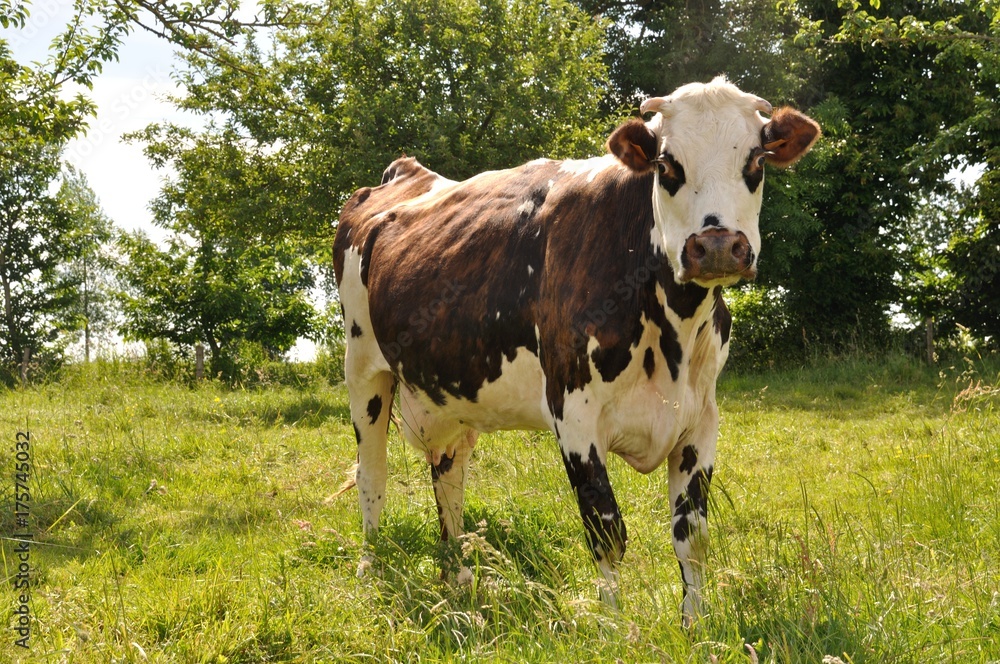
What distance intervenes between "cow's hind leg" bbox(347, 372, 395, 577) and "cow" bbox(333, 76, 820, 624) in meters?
0.55

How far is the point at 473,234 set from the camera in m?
4.93

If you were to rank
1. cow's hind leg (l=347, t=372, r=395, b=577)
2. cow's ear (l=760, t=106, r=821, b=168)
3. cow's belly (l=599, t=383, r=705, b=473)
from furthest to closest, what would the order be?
cow's hind leg (l=347, t=372, r=395, b=577), cow's belly (l=599, t=383, r=705, b=473), cow's ear (l=760, t=106, r=821, b=168)

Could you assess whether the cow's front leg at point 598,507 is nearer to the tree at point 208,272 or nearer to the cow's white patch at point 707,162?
→ the cow's white patch at point 707,162

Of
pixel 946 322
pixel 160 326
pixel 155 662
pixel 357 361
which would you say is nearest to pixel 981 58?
pixel 946 322

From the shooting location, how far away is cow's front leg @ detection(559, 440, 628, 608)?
3.88 meters

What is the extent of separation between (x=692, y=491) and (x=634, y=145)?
A: 5.11 feet

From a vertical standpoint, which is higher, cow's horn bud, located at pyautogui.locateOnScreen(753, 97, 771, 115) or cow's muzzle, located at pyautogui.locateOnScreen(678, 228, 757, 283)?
cow's horn bud, located at pyautogui.locateOnScreen(753, 97, 771, 115)

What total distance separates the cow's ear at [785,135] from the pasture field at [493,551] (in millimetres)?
1415

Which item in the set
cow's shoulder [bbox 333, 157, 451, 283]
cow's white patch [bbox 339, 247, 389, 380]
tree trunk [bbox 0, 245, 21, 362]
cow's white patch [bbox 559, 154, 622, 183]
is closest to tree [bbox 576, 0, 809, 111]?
cow's shoulder [bbox 333, 157, 451, 283]

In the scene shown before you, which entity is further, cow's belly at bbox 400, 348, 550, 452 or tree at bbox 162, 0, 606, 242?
tree at bbox 162, 0, 606, 242

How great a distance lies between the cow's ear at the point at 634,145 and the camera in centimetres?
385

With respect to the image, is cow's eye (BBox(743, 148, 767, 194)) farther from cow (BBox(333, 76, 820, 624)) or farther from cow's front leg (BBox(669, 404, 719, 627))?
cow's front leg (BBox(669, 404, 719, 627))

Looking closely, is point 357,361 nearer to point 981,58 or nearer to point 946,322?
point 981,58

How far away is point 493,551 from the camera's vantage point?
11.2 ft
